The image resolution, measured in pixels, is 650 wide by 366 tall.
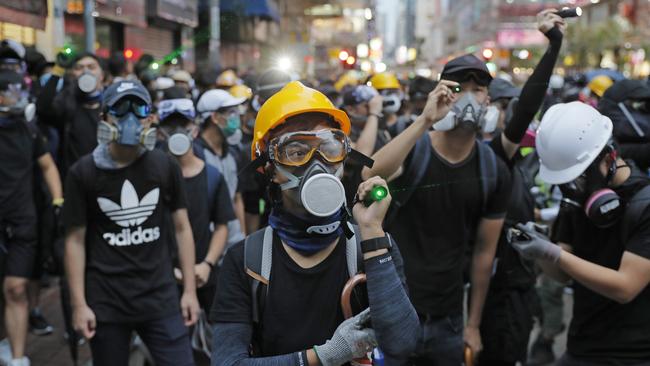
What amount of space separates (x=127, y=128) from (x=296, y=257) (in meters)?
2.02

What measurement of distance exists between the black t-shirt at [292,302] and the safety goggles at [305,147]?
317 mm

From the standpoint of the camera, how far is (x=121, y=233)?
429 centimetres

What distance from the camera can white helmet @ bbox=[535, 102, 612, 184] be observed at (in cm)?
345

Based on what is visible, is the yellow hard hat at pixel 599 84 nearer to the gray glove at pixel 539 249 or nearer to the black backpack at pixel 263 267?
the gray glove at pixel 539 249

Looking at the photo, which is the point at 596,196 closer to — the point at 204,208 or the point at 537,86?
the point at 537,86

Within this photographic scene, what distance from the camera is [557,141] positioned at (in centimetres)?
357

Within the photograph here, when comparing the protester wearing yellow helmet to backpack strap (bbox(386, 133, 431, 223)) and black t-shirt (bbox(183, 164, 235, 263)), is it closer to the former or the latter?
backpack strap (bbox(386, 133, 431, 223))

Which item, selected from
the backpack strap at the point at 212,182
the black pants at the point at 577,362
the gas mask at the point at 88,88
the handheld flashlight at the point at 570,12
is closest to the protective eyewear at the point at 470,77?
the handheld flashlight at the point at 570,12

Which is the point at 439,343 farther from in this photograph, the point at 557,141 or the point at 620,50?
the point at 620,50

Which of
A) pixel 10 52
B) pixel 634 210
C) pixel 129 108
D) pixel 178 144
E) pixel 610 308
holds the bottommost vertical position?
pixel 610 308

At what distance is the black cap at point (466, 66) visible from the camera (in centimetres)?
409

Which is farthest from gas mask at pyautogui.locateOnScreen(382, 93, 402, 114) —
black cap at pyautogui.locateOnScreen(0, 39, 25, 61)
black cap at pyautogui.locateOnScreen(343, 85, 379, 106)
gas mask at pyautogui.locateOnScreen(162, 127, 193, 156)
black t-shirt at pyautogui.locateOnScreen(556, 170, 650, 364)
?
black t-shirt at pyautogui.locateOnScreen(556, 170, 650, 364)

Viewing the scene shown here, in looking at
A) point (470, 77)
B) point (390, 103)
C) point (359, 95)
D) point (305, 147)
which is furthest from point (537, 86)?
point (390, 103)

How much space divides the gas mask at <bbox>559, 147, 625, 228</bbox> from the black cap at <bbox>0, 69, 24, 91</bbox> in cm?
416
